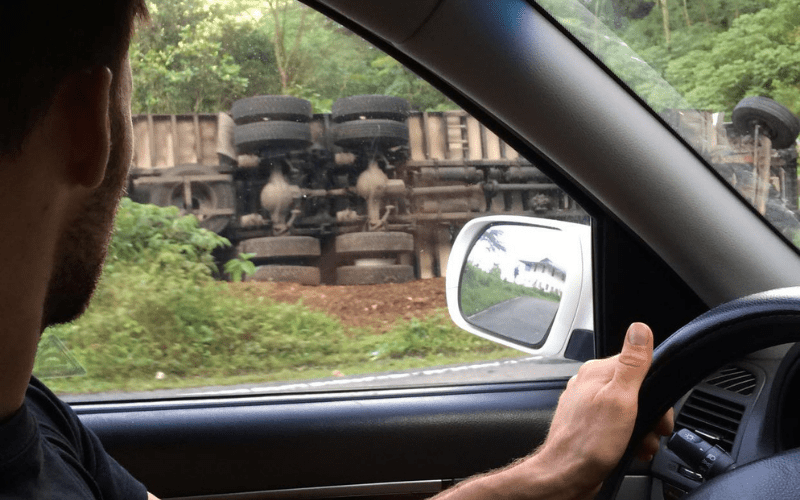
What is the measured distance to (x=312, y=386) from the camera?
2.83 meters

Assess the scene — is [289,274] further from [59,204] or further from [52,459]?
[59,204]

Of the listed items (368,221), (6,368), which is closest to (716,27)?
(368,221)

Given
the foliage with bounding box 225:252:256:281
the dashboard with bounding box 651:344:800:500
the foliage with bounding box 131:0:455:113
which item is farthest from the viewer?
the foliage with bounding box 225:252:256:281

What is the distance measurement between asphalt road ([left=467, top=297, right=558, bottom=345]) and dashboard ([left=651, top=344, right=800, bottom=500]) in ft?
2.95

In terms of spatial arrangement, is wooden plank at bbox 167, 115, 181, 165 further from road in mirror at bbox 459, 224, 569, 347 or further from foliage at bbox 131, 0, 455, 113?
road in mirror at bbox 459, 224, 569, 347

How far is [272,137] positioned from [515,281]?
0.98m

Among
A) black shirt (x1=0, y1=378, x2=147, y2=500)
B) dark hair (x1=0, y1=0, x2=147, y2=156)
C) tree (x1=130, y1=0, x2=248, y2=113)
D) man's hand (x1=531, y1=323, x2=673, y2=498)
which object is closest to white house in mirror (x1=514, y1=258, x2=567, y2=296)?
tree (x1=130, y1=0, x2=248, y2=113)

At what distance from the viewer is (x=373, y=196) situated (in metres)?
3.01

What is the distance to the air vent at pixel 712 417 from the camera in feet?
5.37

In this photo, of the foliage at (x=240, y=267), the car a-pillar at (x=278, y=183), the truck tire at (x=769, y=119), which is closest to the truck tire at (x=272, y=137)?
the car a-pillar at (x=278, y=183)

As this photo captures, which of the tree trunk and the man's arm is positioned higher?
the tree trunk

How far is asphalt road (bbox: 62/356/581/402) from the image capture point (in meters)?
2.77

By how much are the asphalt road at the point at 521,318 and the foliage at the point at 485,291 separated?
2 cm

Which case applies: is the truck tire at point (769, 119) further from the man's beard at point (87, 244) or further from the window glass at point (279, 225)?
the man's beard at point (87, 244)
